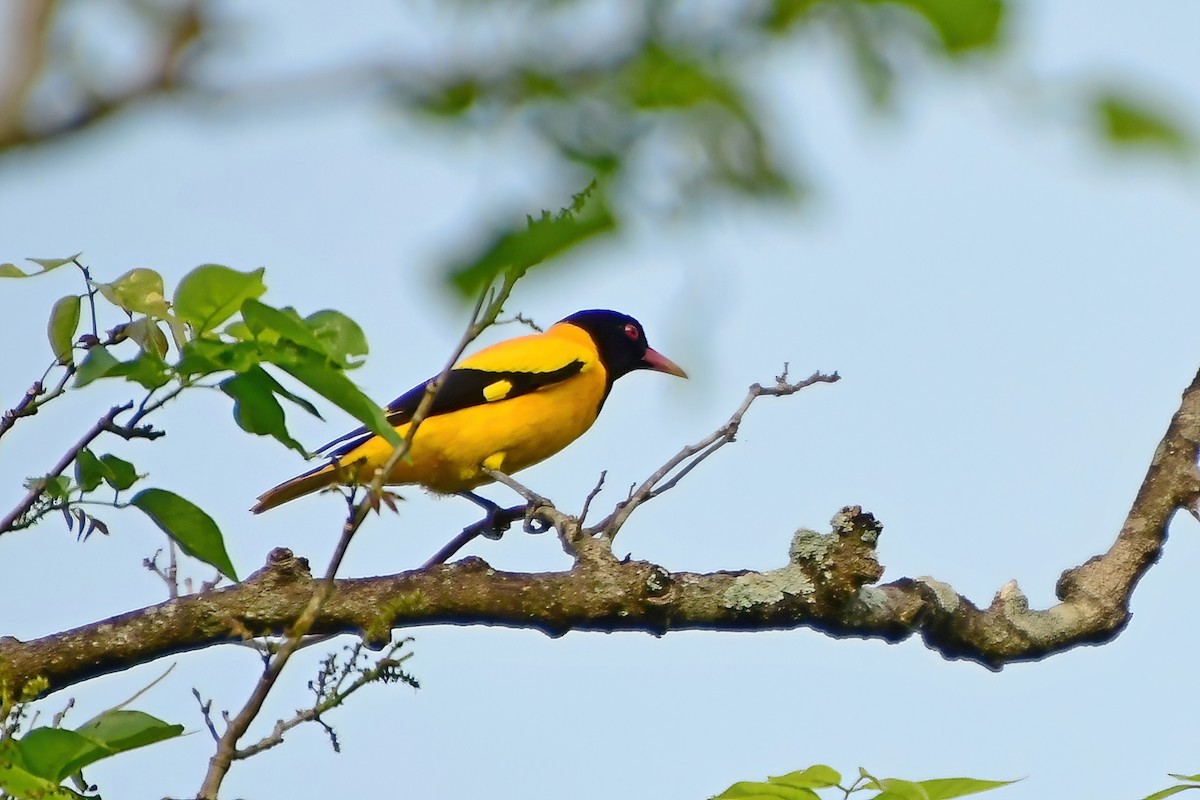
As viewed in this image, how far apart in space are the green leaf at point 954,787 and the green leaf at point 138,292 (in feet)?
5.08

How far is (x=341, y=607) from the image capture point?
10.4 feet

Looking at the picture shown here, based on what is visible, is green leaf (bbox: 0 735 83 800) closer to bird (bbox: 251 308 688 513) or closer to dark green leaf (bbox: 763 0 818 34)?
dark green leaf (bbox: 763 0 818 34)

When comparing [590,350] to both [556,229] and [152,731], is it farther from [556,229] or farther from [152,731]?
[556,229]

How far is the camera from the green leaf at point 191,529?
2592mm

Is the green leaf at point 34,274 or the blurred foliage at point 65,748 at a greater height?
the green leaf at point 34,274

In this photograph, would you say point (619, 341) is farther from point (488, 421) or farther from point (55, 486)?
point (55, 486)

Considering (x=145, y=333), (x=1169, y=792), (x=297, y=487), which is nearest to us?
(x=1169, y=792)

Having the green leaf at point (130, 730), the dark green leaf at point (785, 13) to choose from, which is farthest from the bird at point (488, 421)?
the dark green leaf at point (785, 13)

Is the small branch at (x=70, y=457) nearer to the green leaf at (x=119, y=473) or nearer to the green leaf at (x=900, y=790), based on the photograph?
the green leaf at (x=119, y=473)

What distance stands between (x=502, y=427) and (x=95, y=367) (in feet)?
11.6

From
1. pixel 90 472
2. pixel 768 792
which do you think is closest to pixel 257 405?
pixel 90 472


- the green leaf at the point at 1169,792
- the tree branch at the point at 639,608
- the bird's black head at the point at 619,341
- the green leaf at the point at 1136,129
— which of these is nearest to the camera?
the green leaf at the point at 1136,129

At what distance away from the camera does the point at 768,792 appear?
2232 millimetres

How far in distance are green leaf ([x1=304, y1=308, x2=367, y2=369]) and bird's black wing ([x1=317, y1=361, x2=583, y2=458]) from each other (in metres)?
3.09
